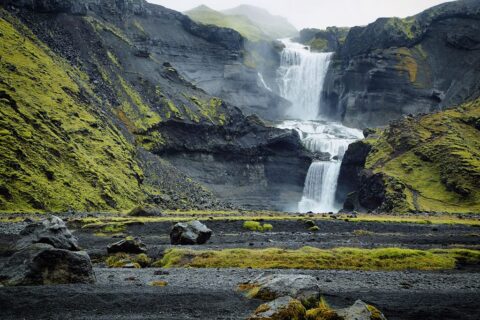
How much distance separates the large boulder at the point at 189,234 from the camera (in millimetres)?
38906

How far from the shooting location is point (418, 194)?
277 feet

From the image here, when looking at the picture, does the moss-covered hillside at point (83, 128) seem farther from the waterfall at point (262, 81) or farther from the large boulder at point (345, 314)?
the waterfall at point (262, 81)

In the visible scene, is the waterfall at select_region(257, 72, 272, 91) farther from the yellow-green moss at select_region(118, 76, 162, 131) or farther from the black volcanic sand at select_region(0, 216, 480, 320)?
the black volcanic sand at select_region(0, 216, 480, 320)

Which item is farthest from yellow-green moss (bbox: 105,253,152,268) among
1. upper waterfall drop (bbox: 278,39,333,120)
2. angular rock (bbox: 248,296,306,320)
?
upper waterfall drop (bbox: 278,39,333,120)

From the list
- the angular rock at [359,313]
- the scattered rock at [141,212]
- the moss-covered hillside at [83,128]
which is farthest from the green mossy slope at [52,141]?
the angular rock at [359,313]

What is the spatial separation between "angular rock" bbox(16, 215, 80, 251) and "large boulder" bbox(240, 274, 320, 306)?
509 inches

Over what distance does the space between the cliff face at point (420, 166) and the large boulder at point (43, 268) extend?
221 feet

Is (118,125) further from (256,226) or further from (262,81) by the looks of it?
(262,81)

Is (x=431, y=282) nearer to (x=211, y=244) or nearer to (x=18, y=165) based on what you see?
(x=211, y=244)

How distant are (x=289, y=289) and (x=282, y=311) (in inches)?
101

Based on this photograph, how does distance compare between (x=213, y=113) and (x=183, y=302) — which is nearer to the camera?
(x=183, y=302)

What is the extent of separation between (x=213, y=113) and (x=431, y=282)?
98317mm

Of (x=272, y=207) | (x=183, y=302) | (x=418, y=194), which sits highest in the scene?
(x=183, y=302)

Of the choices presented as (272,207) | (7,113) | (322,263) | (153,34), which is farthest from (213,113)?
(322,263)
